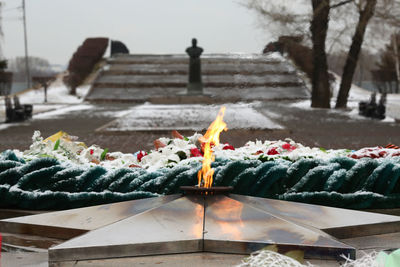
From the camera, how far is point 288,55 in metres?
33.1

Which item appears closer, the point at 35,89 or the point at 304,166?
the point at 304,166

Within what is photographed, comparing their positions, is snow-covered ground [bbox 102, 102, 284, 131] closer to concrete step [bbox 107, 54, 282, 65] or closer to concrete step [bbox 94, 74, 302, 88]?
concrete step [bbox 94, 74, 302, 88]

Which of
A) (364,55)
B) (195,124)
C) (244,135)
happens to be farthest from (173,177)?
(364,55)

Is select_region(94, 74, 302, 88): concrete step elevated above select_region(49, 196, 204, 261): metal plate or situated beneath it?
situated beneath

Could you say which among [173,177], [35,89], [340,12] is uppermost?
[340,12]

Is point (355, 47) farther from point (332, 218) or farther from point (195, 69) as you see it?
point (332, 218)

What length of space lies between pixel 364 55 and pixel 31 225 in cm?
1842

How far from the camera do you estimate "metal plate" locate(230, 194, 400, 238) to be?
212 centimetres

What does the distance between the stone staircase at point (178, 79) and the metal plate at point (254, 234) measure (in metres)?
22.8

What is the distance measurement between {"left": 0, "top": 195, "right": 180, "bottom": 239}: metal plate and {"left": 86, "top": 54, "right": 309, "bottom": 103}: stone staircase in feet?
74.2

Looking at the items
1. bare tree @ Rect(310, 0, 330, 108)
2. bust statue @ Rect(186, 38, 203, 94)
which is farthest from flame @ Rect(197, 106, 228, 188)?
bust statue @ Rect(186, 38, 203, 94)

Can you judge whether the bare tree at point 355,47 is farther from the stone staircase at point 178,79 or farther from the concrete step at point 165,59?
the concrete step at point 165,59

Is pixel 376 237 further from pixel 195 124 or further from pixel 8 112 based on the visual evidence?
pixel 8 112

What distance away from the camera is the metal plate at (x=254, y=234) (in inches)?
73.0
